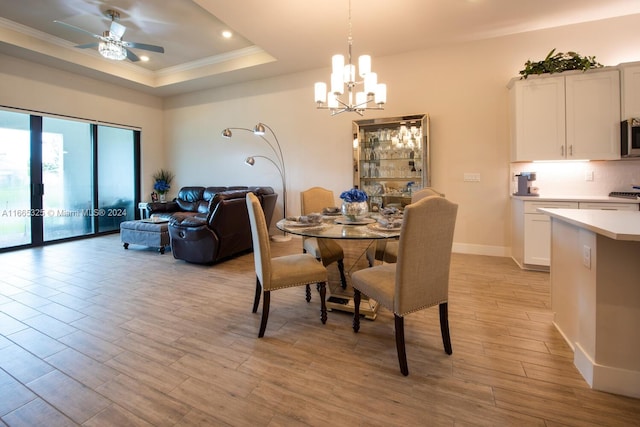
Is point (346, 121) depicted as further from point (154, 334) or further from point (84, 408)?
point (84, 408)

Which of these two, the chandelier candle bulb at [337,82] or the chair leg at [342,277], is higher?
the chandelier candle bulb at [337,82]

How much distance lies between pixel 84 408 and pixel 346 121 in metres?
4.71

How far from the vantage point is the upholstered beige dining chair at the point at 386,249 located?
271 cm

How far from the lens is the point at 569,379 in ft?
5.34

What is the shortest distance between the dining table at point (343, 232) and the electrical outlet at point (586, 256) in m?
1.00

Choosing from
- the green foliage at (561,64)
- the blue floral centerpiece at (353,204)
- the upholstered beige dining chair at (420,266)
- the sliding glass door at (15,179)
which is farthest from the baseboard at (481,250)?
the sliding glass door at (15,179)

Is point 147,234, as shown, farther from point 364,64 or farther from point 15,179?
point 364,64

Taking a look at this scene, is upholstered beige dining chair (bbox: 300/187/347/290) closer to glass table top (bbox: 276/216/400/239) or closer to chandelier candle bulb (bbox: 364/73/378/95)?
glass table top (bbox: 276/216/400/239)

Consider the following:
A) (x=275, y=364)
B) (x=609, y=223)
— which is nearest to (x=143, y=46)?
(x=275, y=364)

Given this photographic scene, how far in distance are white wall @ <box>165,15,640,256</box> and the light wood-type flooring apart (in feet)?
5.06

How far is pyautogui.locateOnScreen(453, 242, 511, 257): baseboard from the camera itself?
13.8 feet

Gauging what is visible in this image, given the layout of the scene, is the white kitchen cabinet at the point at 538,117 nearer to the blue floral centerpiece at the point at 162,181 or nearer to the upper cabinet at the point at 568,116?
the upper cabinet at the point at 568,116

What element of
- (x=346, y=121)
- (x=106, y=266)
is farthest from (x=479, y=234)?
(x=106, y=266)

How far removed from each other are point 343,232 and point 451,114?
333cm
